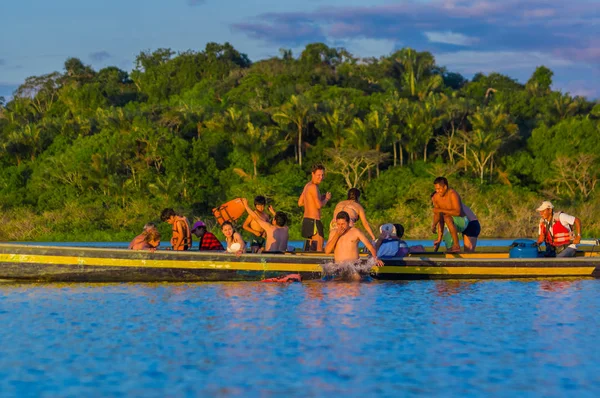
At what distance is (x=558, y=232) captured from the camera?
16.1 meters

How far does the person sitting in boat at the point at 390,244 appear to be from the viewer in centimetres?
1506

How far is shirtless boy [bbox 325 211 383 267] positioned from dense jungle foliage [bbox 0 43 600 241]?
88.9 feet

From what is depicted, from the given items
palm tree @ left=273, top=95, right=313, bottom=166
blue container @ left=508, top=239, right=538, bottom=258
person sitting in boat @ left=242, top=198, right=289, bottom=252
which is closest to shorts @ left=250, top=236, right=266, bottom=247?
person sitting in boat @ left=242, top=198, right=289, bottom=252

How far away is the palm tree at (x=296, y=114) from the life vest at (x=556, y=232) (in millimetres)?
40284

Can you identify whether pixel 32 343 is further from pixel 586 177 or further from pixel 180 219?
pixel 586 177

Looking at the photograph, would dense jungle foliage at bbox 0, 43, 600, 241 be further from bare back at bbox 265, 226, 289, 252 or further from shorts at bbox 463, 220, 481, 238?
bare back at bbox 265, 226, 289, 252

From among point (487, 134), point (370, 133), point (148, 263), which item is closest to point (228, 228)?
point (148, 263)

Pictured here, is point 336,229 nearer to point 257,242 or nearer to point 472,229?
point 257,242

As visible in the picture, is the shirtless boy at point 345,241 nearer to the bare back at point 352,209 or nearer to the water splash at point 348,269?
the water splash at point 348,269

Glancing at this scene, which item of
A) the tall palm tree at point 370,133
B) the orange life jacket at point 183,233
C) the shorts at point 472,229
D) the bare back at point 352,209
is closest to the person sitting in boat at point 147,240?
the orange life jacket at point 183,233

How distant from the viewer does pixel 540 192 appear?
2083 inches

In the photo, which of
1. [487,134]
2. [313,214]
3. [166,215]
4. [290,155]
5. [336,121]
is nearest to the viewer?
[166,215]

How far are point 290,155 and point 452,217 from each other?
140ft

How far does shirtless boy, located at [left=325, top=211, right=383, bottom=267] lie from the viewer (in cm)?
1408
